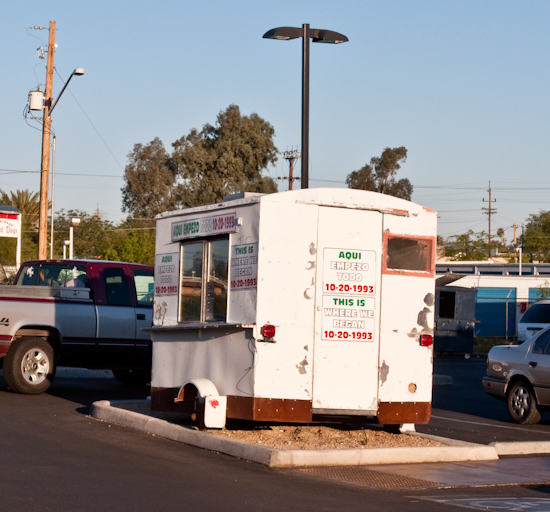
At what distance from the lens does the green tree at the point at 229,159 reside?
188ft

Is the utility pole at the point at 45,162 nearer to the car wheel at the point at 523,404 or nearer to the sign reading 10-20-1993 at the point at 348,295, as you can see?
the car wheel at the point at 523,404

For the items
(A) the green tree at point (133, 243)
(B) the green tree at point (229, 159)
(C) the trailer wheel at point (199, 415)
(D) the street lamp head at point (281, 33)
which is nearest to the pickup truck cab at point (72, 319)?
(C) the trailer wheel at point (199, 415)

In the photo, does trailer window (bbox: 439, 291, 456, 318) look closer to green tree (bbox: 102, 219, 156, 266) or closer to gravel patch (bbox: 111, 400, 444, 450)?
gravel patch (bbox: 111, 400, 444, 450)

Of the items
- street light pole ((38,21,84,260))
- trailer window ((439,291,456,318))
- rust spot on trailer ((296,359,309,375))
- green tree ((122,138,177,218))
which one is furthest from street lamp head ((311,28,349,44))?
green tree ((122,138,177,218))

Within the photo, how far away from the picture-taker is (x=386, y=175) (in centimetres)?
6706

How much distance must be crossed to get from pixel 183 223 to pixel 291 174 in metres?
46.1

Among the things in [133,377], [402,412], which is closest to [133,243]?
[133,377]

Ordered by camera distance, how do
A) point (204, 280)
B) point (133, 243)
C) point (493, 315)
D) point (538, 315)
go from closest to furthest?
point (204, 280)
point (538, 315)
point (493, 315)
point (133, 243)

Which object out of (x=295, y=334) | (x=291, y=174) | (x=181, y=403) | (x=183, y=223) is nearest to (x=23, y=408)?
(x=181, y=403)

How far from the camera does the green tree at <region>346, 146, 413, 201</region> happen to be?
66.6 m

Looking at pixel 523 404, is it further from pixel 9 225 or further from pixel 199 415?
pixel 9 225

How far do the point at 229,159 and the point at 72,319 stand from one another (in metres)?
42.9

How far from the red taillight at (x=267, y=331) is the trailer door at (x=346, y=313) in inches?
21.9

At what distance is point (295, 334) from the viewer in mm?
10203
